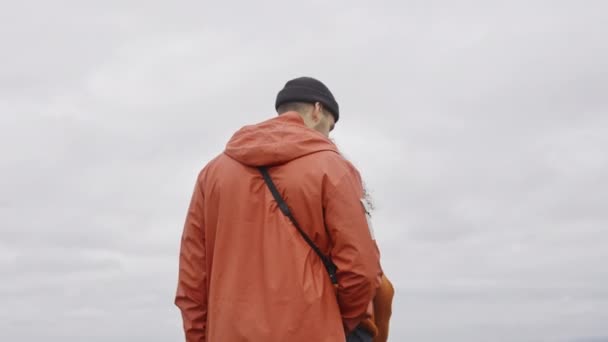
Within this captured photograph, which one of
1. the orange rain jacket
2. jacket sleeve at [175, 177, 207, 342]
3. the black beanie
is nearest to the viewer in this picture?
the orange rain jacket

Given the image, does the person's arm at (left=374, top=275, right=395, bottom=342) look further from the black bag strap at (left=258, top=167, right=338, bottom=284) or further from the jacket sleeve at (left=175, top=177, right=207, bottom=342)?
the jacket sleeve at (left=175, top=177, right=207, bottom=342)

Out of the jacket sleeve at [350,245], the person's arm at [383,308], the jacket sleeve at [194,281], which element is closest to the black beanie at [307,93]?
the jacket sleeve at [350,245]

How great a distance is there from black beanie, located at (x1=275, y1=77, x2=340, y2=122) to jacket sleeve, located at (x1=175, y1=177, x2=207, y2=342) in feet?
3.09

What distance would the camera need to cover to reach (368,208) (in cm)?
640

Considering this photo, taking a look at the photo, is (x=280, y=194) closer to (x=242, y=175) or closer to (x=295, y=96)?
(x=242, y=175)

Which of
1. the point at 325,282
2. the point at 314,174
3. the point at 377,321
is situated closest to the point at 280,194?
the point at 314,174

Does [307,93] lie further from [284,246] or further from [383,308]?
[383,308]

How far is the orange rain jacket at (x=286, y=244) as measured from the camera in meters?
5.97

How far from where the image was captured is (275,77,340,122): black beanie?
22.0 feet

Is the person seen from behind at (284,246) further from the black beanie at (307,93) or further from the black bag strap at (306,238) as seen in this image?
the black beanie at (307,93)

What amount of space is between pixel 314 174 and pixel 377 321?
51.4 inches

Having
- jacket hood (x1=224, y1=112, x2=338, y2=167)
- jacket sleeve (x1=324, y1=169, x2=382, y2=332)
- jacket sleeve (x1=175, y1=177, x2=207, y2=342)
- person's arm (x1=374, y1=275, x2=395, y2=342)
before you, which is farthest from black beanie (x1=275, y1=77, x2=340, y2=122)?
person's arm (x1=374, y1=275, x2=395, y2=342)

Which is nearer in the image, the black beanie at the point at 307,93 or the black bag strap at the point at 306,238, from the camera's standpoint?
the black bag strap at the point at 306,238

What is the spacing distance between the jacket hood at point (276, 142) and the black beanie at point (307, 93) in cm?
24
